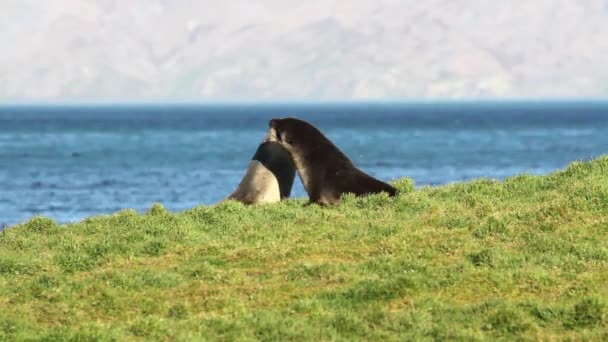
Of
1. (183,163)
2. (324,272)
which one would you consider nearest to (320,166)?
(324,272)

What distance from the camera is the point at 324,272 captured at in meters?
16.0

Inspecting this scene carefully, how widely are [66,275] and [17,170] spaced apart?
80654 millimetres

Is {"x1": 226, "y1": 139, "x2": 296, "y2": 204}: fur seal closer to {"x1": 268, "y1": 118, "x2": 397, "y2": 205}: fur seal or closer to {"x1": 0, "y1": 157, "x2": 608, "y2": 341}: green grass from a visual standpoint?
{"x1": 268, "y1": 118, "x2": 397, "y2": 205}: fur seal

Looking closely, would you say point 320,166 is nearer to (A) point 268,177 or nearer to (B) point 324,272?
(A) point 268,177

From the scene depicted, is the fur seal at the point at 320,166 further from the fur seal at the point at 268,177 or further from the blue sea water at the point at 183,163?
the blue sea water at the point at 183,163

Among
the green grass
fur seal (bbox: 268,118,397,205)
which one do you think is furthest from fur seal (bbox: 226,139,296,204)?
the green grass

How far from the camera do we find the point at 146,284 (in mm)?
15719

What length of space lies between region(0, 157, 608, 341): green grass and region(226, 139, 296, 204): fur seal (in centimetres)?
303

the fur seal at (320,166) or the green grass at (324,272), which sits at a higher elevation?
the fur seal at (320,166)

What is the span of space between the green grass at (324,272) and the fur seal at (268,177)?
3033 mm

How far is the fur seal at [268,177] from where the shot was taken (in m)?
24.6

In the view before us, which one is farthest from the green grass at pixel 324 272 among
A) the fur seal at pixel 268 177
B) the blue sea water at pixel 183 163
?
the blue sea water at pixel 183 163

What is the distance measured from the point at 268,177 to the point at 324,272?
8.90 m

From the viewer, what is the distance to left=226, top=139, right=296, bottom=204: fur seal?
2464 cm
